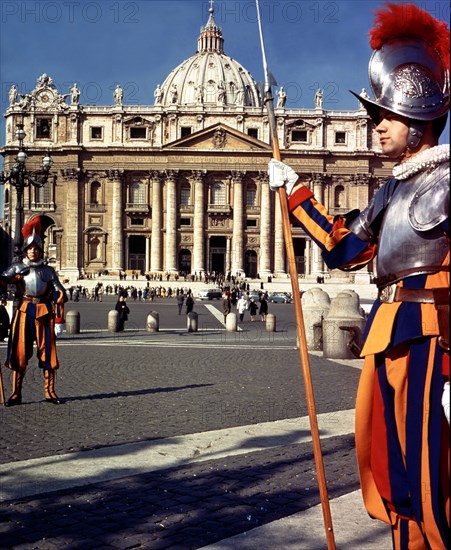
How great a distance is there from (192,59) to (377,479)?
307ft

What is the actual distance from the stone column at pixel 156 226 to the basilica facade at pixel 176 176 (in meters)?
0.09

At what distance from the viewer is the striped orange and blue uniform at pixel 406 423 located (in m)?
2.53

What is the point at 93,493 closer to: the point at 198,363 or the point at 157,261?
the point at 198,363

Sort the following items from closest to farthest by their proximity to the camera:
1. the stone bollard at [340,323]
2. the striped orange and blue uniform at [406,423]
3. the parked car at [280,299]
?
the striped orange and blue uniform at [406,423] → the stone bollard at [340,323] → the parked car at [280,299]

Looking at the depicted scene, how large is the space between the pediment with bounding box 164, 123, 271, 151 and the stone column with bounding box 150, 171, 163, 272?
333 cm

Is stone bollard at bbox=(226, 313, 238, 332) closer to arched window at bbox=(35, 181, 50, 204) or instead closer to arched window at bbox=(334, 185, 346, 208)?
arched window at bbox=(334, 185, 346, 208)

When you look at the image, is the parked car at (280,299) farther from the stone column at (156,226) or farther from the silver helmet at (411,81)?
the silver helmet at (411,81)

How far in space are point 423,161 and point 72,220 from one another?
2462 inches

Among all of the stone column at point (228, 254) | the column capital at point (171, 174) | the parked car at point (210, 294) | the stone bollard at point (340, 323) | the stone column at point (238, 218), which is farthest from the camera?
the stone column at point (228, 254)

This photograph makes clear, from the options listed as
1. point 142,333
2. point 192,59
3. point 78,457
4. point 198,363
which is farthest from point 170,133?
point 78,457

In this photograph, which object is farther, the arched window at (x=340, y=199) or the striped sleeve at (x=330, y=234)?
the arched window at (x=340, y=199)

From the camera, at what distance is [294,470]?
4945 mm

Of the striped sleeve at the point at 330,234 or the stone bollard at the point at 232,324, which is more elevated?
the striped sleeve at the point at 330,234

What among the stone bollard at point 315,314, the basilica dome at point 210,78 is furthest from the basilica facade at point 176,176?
the stone bollard at point 315,314
